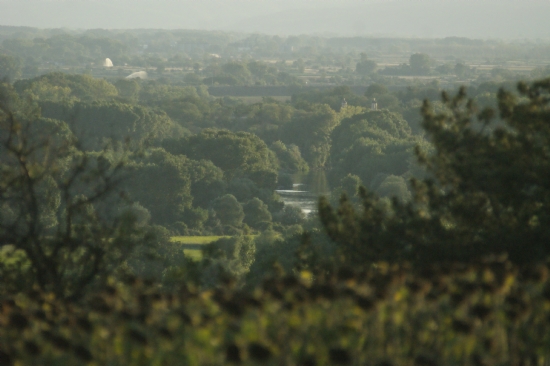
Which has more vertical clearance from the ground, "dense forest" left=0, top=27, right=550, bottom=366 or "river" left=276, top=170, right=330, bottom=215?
Result: "dense forest" left=0, top=27, right=550, bottom=366

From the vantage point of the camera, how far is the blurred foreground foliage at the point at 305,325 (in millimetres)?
6836

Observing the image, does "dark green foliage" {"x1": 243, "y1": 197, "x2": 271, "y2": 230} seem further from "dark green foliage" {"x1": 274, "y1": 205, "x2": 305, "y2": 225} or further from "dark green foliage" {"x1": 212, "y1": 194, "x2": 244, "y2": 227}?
"dark green foliage" {"x1": 274, "y1": 205, "x2": 305, "y2": 225}

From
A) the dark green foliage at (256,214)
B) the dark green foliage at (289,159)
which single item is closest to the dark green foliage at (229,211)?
the dark green foliage at (256,214)

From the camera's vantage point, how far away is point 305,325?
7.16 meters

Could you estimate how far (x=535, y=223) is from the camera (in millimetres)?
12305

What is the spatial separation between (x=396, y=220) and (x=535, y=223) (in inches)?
64.4

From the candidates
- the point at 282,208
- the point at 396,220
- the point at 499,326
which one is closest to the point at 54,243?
the point at 396,220

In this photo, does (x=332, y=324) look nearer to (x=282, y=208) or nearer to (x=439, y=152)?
(x=439, y=152)

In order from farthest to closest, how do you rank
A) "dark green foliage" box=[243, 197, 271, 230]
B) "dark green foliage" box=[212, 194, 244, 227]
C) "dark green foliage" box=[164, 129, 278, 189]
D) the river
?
"dark green foliage" box=[164, 129, 278, 189] → the river → "dark green foliage" box=[212, 194, 244, 227] → "dark green foliage" box=[243, 197, 271, 230]

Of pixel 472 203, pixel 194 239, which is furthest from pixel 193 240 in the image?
pixel 472 203

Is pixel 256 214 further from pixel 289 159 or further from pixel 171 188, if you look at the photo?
pixel 289 159

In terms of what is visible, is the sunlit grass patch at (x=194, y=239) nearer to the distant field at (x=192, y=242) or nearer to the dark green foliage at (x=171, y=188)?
the distant field at (x=192, y=242)

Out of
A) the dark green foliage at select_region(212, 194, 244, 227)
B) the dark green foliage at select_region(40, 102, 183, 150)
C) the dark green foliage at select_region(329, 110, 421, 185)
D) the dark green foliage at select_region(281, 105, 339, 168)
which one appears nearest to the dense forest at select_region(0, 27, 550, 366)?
the dark green foliage at select_region(212, 194, 244, 227)

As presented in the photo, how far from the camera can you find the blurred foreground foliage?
684cm
